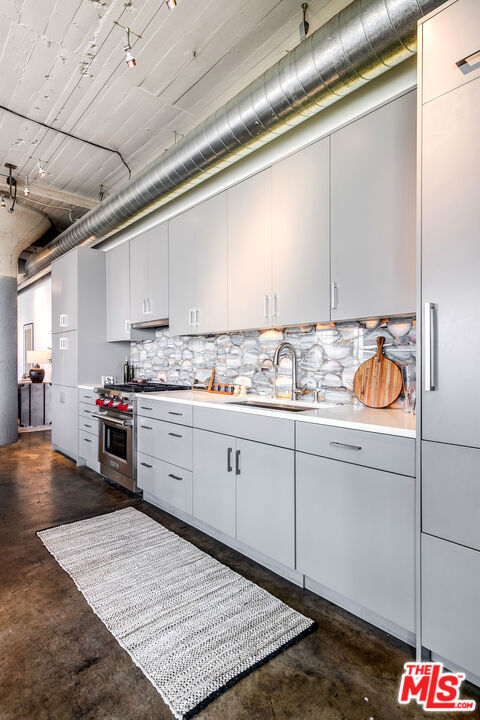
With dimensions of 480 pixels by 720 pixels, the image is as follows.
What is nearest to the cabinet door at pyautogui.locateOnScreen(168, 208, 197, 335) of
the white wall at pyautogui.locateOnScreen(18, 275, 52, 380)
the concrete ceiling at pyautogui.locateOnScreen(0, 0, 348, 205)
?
the concrete ceiling at pyautogui.locateOnScreen(0, 0, 348, 205)

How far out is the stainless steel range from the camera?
3645 millimetres

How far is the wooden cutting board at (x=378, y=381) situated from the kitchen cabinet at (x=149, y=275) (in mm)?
2113

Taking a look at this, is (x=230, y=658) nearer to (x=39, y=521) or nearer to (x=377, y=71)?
(x=39, y=521)

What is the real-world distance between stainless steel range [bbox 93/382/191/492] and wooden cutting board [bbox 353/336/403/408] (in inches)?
82.0

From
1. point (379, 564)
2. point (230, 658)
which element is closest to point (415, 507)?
point (379, 564)

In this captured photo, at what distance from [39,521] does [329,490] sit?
2460 millimetres

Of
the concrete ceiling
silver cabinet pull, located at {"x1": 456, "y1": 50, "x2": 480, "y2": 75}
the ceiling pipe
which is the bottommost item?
silver cabinet pull, located at {"x1": 456, "y1": 50, "x2": 480, "y2": 75}

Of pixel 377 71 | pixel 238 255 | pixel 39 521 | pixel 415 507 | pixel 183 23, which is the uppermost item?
pixel 183 23

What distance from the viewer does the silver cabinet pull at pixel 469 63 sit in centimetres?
146

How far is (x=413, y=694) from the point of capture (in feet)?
4.91

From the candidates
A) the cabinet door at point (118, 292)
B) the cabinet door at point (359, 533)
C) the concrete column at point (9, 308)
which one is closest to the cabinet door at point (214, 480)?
the cabinet door at point (359, 533)

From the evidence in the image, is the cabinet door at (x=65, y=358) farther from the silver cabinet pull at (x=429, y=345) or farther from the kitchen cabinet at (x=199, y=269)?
the silver cabinet pull at (x=429, y=345)

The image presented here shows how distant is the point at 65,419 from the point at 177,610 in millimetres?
3679

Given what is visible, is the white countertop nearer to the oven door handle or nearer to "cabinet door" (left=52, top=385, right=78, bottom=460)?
the oven door handle
